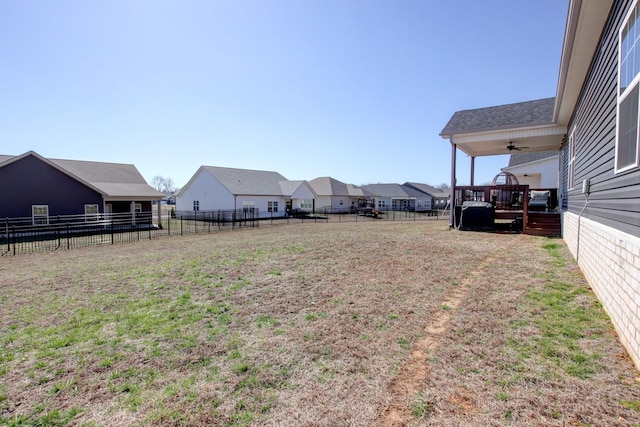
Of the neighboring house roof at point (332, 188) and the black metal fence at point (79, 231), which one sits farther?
the neighboring house roof at point (332, 188)

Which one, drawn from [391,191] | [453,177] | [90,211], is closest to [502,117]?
[453,177]

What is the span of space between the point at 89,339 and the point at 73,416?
5.83 feet

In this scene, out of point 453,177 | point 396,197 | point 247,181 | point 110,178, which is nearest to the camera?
point 453,177

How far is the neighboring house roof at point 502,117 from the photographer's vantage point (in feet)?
44.9

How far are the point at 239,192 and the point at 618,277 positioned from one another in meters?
30.9

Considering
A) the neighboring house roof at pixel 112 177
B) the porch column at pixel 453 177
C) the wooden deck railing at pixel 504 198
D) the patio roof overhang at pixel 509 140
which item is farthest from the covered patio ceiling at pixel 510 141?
the neighboring house roof at pixel 112 177

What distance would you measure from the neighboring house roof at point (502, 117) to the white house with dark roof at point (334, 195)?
30.1m

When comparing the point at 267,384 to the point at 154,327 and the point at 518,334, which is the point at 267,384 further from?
the point at 518,334

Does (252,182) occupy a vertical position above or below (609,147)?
above

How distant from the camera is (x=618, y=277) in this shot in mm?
3779

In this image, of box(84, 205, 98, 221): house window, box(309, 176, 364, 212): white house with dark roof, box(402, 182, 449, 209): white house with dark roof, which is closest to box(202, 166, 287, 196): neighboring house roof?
box(309, 176, 364, 212): white house with dark roof

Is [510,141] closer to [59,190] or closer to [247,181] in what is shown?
[247,181]

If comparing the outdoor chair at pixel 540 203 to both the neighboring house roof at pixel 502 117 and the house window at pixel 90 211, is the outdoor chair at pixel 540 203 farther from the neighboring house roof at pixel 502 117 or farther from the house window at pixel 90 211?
the house window at pixel 90 211

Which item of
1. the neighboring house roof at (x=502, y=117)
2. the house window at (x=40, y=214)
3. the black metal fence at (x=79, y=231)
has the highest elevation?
the neighboring house roof at (x=502, y=117)
